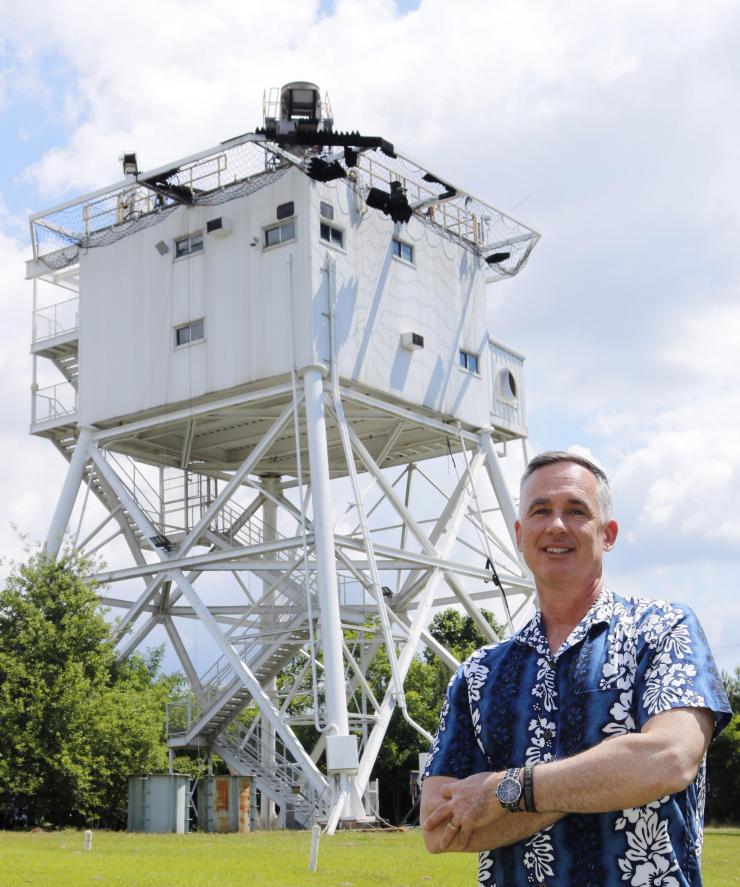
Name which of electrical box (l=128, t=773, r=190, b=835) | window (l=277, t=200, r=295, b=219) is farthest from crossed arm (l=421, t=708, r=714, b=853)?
electrical box (l=128, t=773, r=190, b=835)

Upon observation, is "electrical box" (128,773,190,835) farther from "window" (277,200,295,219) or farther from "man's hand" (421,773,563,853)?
"man's hand" (421,773,563,853)

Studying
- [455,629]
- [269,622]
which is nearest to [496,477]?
[269,622]

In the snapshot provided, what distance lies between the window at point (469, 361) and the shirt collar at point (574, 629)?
31.4 m

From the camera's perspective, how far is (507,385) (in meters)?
38.0

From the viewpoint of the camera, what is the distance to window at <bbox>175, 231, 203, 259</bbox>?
3328 cm

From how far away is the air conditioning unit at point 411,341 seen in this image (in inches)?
1302

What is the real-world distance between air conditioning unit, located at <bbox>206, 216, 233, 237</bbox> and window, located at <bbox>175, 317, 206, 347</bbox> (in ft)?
7.08

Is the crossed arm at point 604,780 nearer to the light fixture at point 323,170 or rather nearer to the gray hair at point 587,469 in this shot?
the gray hair at point 587,469

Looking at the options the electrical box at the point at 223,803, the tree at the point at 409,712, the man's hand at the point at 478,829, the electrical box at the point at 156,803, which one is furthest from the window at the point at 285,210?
the man's hand at the point at 478,829

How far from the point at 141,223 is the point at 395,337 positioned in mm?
7559

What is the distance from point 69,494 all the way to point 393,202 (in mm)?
11524

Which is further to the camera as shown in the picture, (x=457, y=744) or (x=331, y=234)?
(x=331, y=234)

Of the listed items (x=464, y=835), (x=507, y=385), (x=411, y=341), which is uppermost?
(x=507, y=385)

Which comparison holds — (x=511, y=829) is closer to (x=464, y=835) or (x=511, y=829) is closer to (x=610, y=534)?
(x=464, y=835)
